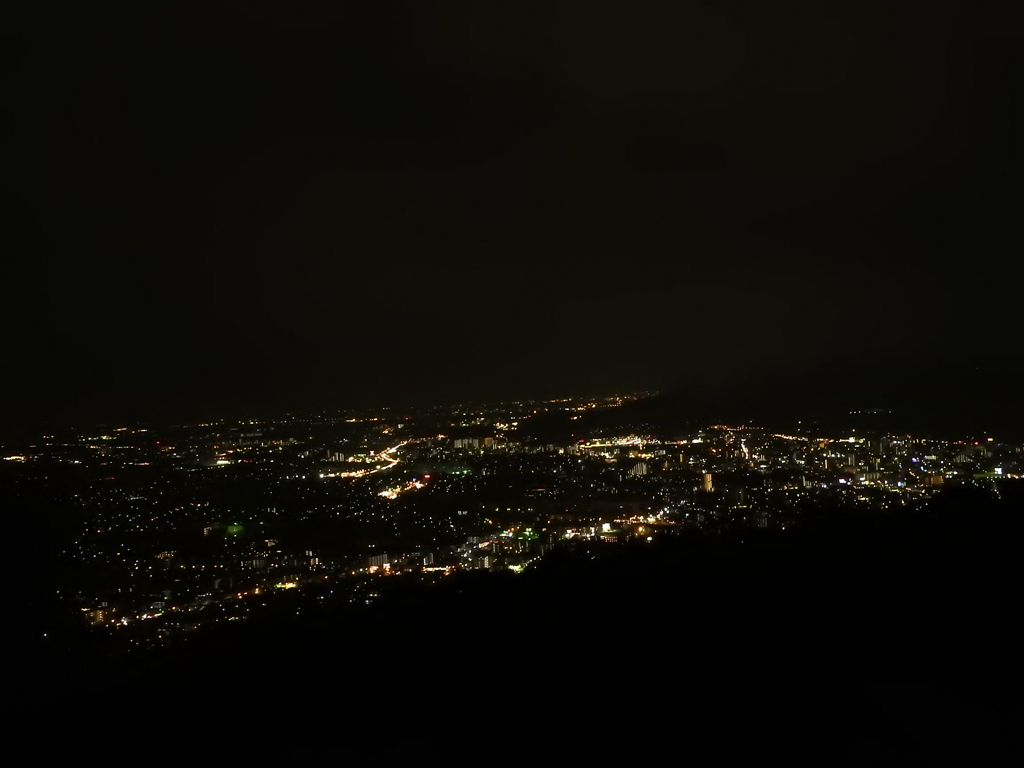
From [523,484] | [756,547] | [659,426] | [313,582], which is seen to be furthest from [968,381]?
[313,582]

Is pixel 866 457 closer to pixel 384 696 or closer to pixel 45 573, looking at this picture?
pixel 384 696

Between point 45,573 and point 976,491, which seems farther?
point 976,491

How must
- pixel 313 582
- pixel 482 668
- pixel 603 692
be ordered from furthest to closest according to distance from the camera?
1. pixel 313 582
2. pixel 482 668
3. pixel 603 692

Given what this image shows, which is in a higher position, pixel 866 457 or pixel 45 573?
pixel 45 573

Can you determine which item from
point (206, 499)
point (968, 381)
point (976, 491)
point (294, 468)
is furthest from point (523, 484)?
point (968, 381)

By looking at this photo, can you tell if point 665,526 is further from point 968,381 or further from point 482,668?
point 968,381

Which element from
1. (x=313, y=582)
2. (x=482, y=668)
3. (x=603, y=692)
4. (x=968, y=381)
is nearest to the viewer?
(x=603, y=692)
